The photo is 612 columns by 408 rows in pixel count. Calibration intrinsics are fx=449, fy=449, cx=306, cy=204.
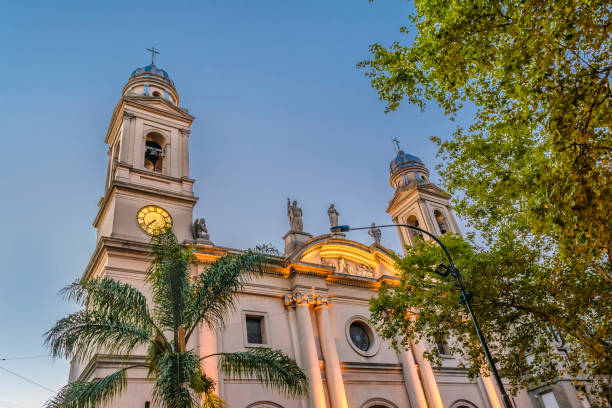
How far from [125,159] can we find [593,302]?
65.0ft

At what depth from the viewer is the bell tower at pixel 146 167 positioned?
1976cm

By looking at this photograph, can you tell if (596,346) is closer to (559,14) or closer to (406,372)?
(559,14)

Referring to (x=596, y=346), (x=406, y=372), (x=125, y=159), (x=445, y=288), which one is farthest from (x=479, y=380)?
(x=125, y=159)

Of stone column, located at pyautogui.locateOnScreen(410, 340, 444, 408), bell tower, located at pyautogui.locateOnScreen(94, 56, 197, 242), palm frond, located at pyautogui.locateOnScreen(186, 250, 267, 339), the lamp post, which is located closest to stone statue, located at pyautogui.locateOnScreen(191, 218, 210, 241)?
bell tower, located at pyautogui.locateOnScreen(94, 56, 197, 242)

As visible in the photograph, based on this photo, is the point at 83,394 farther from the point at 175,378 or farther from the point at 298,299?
the point at 298,299

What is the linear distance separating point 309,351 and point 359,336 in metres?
4.21

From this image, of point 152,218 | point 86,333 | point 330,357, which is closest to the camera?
point 86,333

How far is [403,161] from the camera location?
36438 millimetres

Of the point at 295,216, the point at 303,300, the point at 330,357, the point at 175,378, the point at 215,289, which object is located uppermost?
the point at 295,216

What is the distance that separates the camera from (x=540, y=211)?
7996mm

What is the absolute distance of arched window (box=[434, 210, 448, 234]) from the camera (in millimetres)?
31812

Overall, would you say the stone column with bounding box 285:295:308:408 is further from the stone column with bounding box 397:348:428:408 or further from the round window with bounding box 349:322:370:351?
the stone column with bounding box 397:348:428:408

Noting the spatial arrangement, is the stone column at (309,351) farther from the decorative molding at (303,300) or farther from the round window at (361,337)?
the round window at (361,337)

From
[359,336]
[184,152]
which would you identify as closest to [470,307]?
[359,336]
